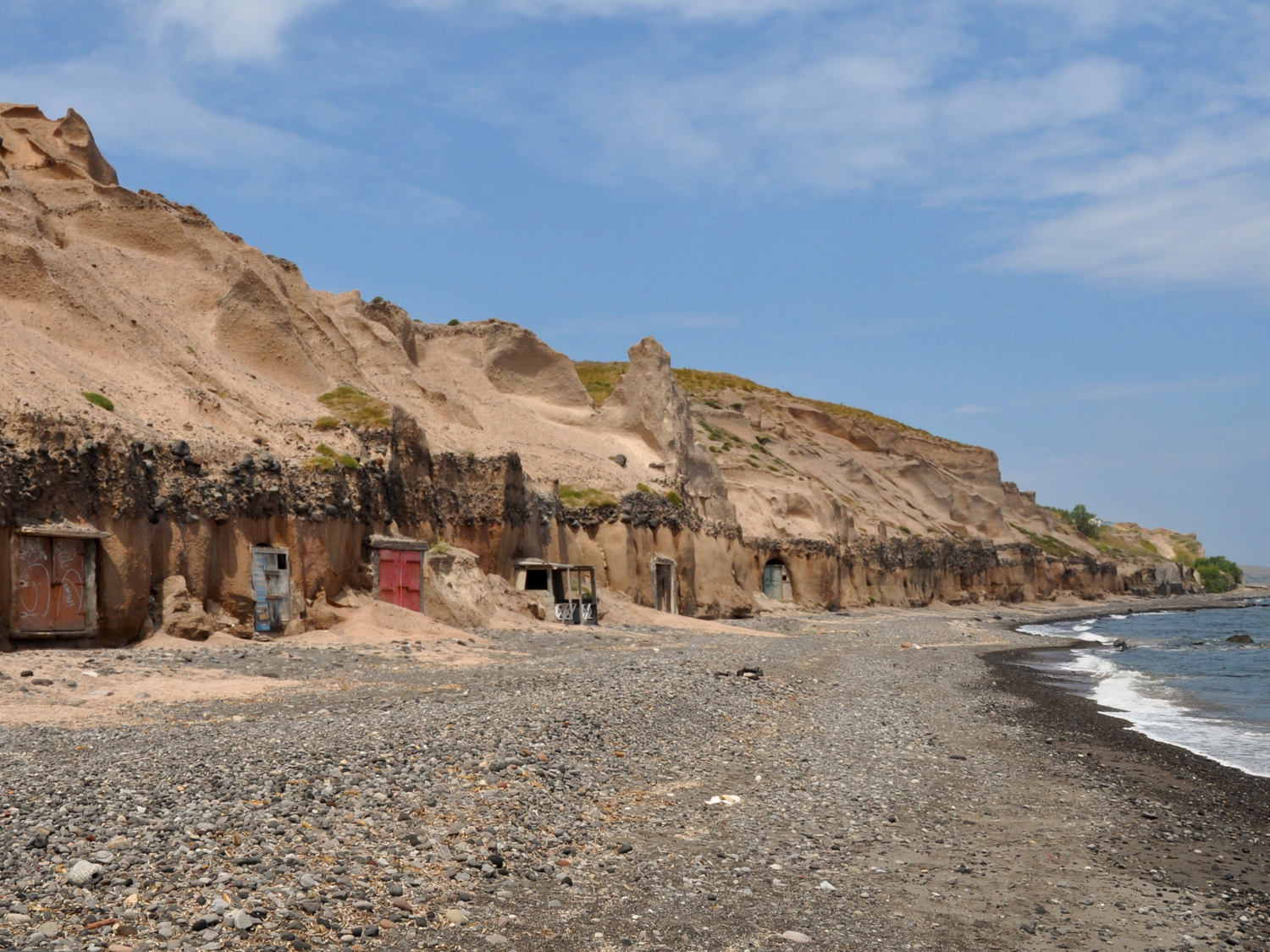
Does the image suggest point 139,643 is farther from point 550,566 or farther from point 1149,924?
point 1149,924

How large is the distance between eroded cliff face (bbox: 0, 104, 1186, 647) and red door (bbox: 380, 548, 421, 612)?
71 cm

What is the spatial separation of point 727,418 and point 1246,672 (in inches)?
1916

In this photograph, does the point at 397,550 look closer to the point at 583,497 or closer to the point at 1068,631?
the point at 583,497

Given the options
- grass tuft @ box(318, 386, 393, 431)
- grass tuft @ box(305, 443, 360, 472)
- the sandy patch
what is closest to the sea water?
the sandy patch

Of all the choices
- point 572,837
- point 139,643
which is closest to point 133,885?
point 572,837

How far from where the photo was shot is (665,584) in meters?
41.7

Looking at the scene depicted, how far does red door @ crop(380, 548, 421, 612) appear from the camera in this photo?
26.5 metres

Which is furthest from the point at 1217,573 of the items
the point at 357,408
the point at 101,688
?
the point at 101,688

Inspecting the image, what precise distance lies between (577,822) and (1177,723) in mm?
13594

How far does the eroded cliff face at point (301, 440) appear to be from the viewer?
68.0 ft

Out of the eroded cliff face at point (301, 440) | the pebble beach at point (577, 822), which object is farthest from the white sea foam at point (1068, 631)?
the pebble beach at point (577, 822)

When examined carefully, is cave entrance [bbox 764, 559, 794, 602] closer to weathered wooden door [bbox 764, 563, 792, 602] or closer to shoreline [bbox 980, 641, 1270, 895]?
weathered wooden door [bbox 764, 563, 792, 602]

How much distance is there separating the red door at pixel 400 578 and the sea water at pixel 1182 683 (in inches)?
626

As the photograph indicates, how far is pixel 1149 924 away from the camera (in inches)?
294
